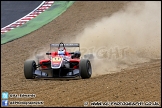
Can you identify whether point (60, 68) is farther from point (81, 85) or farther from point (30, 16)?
point (30, 16)

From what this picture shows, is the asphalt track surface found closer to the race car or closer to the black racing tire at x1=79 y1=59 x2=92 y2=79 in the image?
the race car

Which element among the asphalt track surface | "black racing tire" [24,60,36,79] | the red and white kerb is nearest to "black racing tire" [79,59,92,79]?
"black racing tire" [24,60,36,79]

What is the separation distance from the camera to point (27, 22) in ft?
68.8

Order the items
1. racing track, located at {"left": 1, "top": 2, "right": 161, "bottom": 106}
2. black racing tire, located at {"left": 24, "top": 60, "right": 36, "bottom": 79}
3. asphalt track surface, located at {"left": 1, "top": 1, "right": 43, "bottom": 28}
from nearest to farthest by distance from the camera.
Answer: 1. racing track, located at {"left": 1, "top": 2, "right": 161, "bottom": 106}
2. black racing tire, located at {"left": 24, "top": 60, "right": 36, "bottom": 79}
3. asphalt track surface, located at {"left": 1, "top": 1, "right": 43, "bottom": 28}

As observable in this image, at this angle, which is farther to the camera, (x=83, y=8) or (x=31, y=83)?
(x=83, y=8)

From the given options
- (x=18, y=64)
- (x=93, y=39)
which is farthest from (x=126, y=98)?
(x=93, y=39)

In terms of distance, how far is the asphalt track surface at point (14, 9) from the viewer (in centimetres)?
2173

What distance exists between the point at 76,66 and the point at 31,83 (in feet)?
5.33

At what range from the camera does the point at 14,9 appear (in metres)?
23.1

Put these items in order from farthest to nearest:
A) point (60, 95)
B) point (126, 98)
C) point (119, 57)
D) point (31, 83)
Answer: point (119, 57) → point (31, 83) → point (60, 95) → point (126, 98)

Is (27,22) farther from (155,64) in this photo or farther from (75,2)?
(155,64)

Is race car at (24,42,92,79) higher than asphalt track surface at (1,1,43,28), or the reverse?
asphalt track surface at (1,1,43,28)

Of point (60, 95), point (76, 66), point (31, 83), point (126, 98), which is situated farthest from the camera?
point (76, 66)

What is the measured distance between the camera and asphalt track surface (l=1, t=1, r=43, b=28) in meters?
21.7
